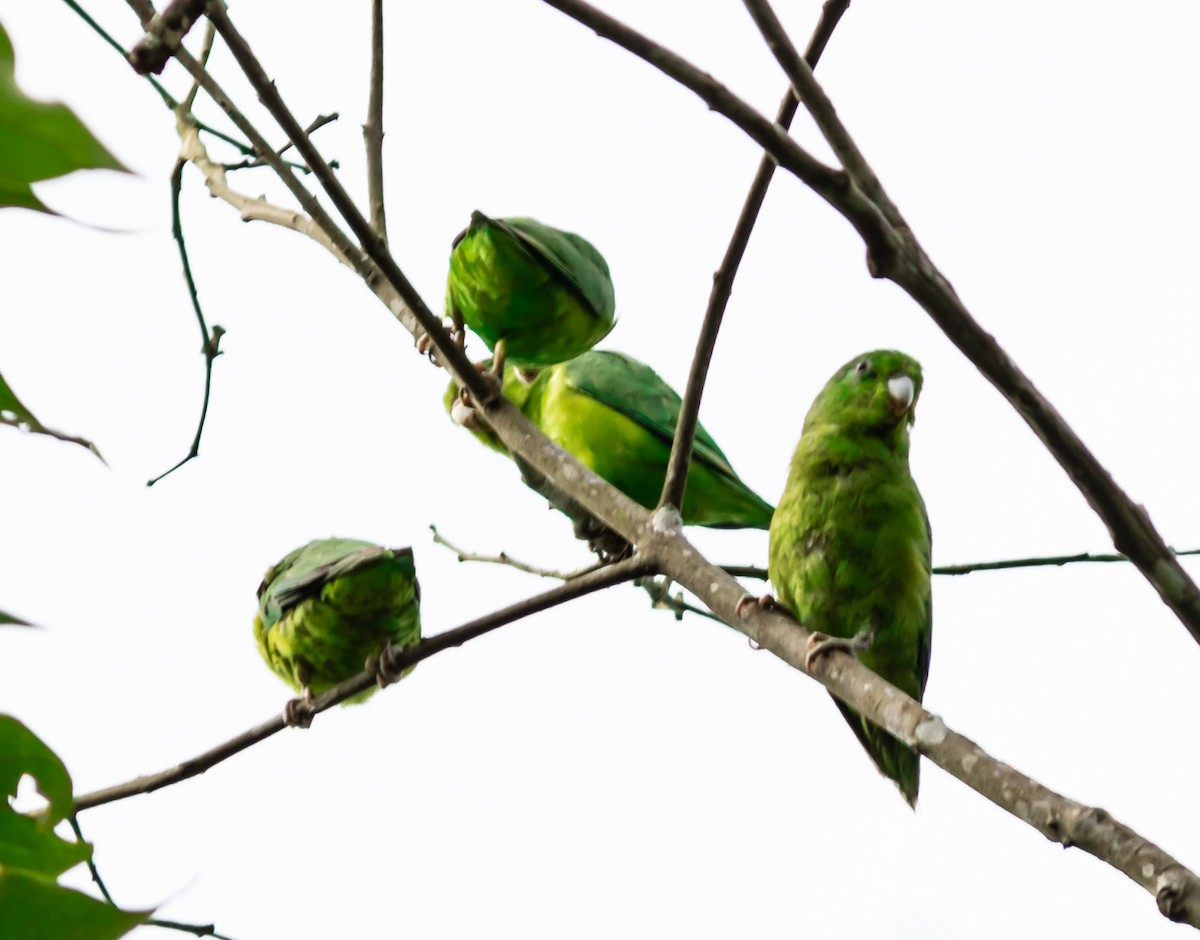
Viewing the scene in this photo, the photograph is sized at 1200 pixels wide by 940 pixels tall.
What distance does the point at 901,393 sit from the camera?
3646mm

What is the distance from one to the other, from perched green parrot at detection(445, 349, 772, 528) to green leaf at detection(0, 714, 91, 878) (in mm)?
4128

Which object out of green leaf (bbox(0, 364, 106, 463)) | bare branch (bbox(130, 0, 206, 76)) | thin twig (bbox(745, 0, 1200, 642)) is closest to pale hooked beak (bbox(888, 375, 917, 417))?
thin twig (bbox(745, 0, 1200, 642))

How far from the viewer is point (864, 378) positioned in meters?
3.76

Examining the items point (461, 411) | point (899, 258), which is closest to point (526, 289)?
point (461, 411)

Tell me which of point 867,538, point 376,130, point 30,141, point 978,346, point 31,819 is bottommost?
point 31,819

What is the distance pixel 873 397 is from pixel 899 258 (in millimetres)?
2251

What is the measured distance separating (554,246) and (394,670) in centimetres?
143

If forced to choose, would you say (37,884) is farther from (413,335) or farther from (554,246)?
(554,246)

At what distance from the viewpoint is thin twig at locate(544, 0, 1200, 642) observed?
1.47m

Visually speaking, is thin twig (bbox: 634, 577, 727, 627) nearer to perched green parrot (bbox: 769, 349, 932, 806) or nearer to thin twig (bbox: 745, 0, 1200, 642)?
perched green parrot (bbox: 769, 349, 932, 806)

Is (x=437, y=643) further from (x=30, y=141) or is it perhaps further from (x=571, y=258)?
(x=30, y=141)

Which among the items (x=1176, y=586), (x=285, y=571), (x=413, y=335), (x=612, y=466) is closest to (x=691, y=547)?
(x=413, y=335)

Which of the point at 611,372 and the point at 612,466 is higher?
the point at 611,372

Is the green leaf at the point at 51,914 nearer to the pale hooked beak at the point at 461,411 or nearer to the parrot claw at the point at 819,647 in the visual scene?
the parrot claw at the point at 819,647
